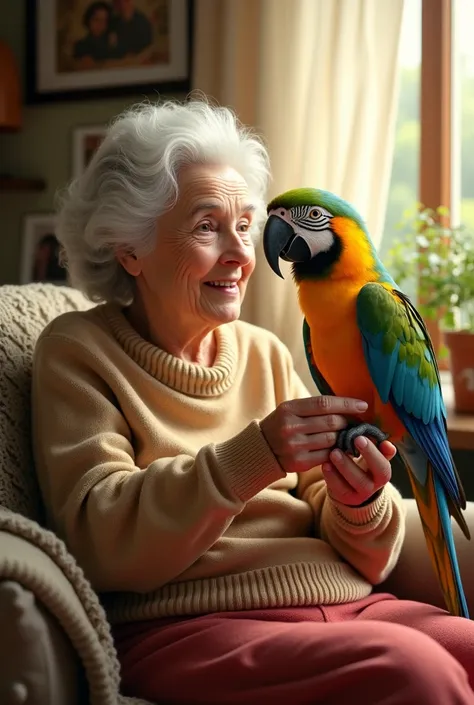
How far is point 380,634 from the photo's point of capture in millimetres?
1145

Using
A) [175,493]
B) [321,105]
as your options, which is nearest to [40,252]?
[321,105]

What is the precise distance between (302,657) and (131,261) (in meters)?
0.70

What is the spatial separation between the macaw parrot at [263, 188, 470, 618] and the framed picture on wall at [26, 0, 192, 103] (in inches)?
60.0

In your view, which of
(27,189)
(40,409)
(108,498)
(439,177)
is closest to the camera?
(108,498)

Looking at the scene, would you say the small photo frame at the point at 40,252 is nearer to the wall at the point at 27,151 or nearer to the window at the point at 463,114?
the wall at the point at 27,151

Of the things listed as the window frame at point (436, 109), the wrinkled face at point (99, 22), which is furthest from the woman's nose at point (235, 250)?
the wrinkled face at point (99, 22)

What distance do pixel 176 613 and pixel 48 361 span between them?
44cm

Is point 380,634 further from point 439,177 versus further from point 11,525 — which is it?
point 439,177

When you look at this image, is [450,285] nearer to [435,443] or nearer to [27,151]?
[435,443]

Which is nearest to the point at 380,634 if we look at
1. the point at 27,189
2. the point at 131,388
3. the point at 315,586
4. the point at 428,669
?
the point at 428,669

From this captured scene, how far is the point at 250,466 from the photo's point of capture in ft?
3.96

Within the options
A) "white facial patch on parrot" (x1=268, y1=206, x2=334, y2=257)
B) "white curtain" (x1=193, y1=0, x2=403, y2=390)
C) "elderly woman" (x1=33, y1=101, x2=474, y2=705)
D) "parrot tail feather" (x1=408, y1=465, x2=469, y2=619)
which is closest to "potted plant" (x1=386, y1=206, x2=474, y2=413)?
"white curtain" (x1=193, y1=0, x2=403, y2=390)

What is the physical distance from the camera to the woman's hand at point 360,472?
1.18m

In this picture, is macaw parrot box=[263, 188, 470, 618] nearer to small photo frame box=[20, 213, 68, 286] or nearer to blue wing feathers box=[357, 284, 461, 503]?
blue wing feathers box=[357, 284, 461, 503]
